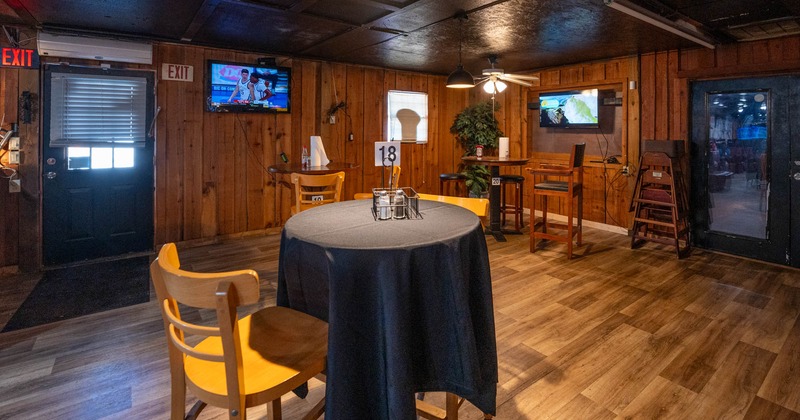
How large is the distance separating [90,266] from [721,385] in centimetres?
536

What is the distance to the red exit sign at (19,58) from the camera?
3914mm

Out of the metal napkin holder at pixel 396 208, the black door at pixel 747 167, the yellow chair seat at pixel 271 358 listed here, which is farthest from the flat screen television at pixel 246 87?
the black door at pixel 747 167

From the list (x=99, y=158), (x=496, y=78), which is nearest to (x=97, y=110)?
(x=99, y=158)

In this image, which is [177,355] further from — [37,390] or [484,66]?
[484,66]

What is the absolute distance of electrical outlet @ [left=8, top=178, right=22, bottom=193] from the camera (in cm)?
404

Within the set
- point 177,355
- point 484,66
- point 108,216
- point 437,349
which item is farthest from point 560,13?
point 108,216

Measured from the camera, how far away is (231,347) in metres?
1.20

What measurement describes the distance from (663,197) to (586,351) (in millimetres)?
2899

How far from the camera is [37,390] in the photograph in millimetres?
2174

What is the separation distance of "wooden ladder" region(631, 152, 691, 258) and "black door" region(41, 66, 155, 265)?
5622 millimetres

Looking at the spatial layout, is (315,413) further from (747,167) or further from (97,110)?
(747,167)

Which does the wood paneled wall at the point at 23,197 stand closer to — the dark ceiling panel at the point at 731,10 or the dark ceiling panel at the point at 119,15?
the dark ceiling panel at the point at 119,15

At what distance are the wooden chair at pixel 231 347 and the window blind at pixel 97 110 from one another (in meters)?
3.91

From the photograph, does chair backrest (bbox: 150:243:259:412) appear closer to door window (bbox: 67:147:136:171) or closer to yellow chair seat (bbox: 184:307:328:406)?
yellow chair seat (bbox: 184:307:328:406)
